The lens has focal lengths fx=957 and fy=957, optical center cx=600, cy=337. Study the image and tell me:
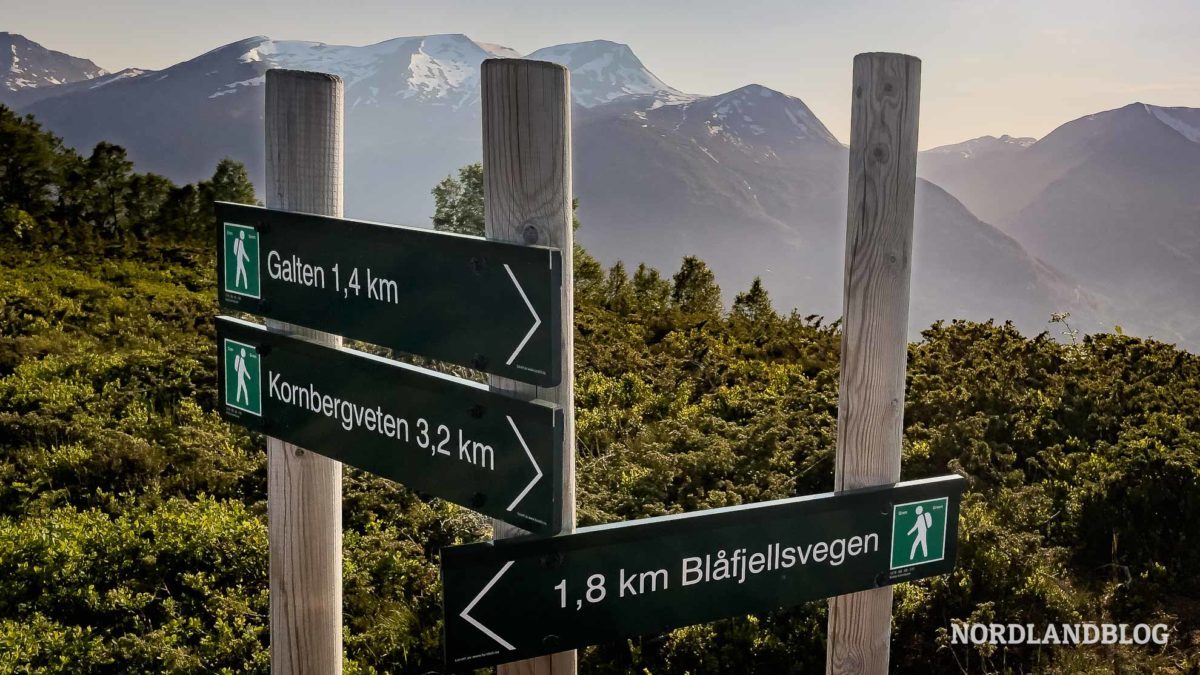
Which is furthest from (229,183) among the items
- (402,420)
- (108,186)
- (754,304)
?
(402,420)

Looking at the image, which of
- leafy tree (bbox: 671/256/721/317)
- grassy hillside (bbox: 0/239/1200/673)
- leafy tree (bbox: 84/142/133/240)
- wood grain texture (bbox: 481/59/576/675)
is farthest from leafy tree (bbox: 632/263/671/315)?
wood grain texture (bbox: 481/59/576/675)

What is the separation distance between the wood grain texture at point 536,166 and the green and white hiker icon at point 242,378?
1.25m

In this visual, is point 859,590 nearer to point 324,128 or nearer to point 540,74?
point 540,74

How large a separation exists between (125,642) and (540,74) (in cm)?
377

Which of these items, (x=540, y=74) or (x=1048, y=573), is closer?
(x=540, y=74)

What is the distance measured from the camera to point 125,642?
4562mm

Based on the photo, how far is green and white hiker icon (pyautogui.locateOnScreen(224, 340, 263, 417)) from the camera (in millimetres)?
3119

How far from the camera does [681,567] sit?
2414 mm

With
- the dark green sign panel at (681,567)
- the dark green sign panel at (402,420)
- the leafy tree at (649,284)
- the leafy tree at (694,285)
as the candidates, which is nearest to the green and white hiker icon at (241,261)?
the dark green sign panel at (402,420)

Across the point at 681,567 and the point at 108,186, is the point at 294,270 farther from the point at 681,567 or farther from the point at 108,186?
the point at 108,186

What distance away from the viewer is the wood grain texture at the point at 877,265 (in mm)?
2525

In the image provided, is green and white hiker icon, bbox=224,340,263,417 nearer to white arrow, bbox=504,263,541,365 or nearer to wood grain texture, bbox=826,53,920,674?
white arrow, bbox=504,263,541,365

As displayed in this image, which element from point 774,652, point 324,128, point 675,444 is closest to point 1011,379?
point 675,444

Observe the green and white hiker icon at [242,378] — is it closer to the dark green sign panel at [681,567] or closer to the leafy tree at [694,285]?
the dark green sign panel at [681,567]
